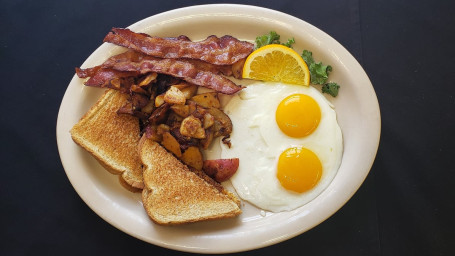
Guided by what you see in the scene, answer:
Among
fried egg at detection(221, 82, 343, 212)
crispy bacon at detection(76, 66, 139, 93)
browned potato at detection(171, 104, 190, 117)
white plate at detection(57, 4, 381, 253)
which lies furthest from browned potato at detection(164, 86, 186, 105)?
white plate at detection(57, 4, 381, 253)

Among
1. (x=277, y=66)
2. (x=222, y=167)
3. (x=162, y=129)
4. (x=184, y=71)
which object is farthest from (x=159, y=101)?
(x=277, y=66)

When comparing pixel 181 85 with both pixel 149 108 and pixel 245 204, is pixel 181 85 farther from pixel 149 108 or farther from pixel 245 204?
pixel 245 204

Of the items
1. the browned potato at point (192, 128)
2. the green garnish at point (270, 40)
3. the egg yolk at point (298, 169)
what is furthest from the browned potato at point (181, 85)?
the egg yolk at point (298, 169)

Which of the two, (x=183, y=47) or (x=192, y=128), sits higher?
(x=183, y=47)

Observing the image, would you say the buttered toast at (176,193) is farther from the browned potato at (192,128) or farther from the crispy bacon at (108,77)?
the crispy bacon at (108,77)

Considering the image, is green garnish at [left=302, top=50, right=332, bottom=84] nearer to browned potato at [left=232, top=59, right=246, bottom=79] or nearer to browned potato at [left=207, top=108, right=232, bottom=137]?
browned potato at [left=232, top=59, right=246, bottom=79]
